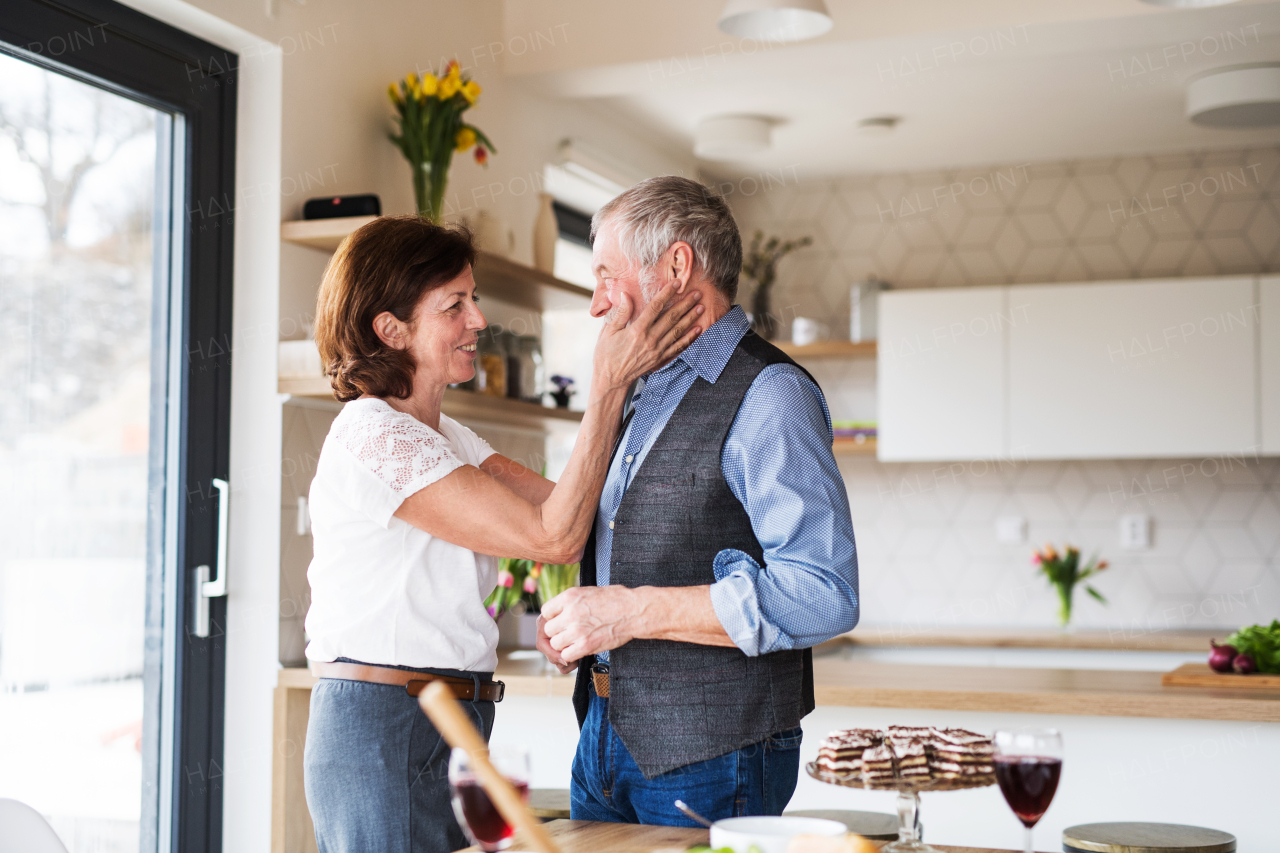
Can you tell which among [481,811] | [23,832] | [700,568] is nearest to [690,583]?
[700,568]

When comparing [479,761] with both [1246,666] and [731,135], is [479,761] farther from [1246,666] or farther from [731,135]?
[731,135]

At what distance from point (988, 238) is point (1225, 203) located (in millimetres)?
916

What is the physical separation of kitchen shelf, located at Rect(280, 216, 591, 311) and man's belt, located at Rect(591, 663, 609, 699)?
1.18 meters

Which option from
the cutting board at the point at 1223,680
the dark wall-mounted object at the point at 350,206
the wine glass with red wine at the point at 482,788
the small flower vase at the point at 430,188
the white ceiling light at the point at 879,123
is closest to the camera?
the wine glass with red wine at the point at 482,788

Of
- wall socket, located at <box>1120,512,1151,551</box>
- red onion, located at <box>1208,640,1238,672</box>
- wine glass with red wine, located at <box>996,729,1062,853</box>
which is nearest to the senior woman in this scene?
wine glass with red wine, located at <box>996,729,1062,853</box>

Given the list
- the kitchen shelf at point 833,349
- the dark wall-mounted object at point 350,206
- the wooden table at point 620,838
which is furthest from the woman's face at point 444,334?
the kitchen shelf at point 833,349

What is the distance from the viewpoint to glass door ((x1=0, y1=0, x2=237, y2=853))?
226cm

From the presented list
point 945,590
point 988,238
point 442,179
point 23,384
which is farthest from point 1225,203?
point 23,384

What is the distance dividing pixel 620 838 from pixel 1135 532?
4064 millimetres

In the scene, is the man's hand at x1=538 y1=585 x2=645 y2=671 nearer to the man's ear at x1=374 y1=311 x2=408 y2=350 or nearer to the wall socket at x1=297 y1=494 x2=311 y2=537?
the man's ear at x1=374 y1=311 x2=408 y2=350

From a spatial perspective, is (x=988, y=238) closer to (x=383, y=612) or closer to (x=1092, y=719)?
(x=1092, y=719)

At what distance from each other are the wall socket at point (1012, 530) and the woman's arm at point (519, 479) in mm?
3561

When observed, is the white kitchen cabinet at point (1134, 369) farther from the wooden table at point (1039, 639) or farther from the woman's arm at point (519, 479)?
the woman's arm at point (519, 479)

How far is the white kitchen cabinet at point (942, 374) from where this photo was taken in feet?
15.3
